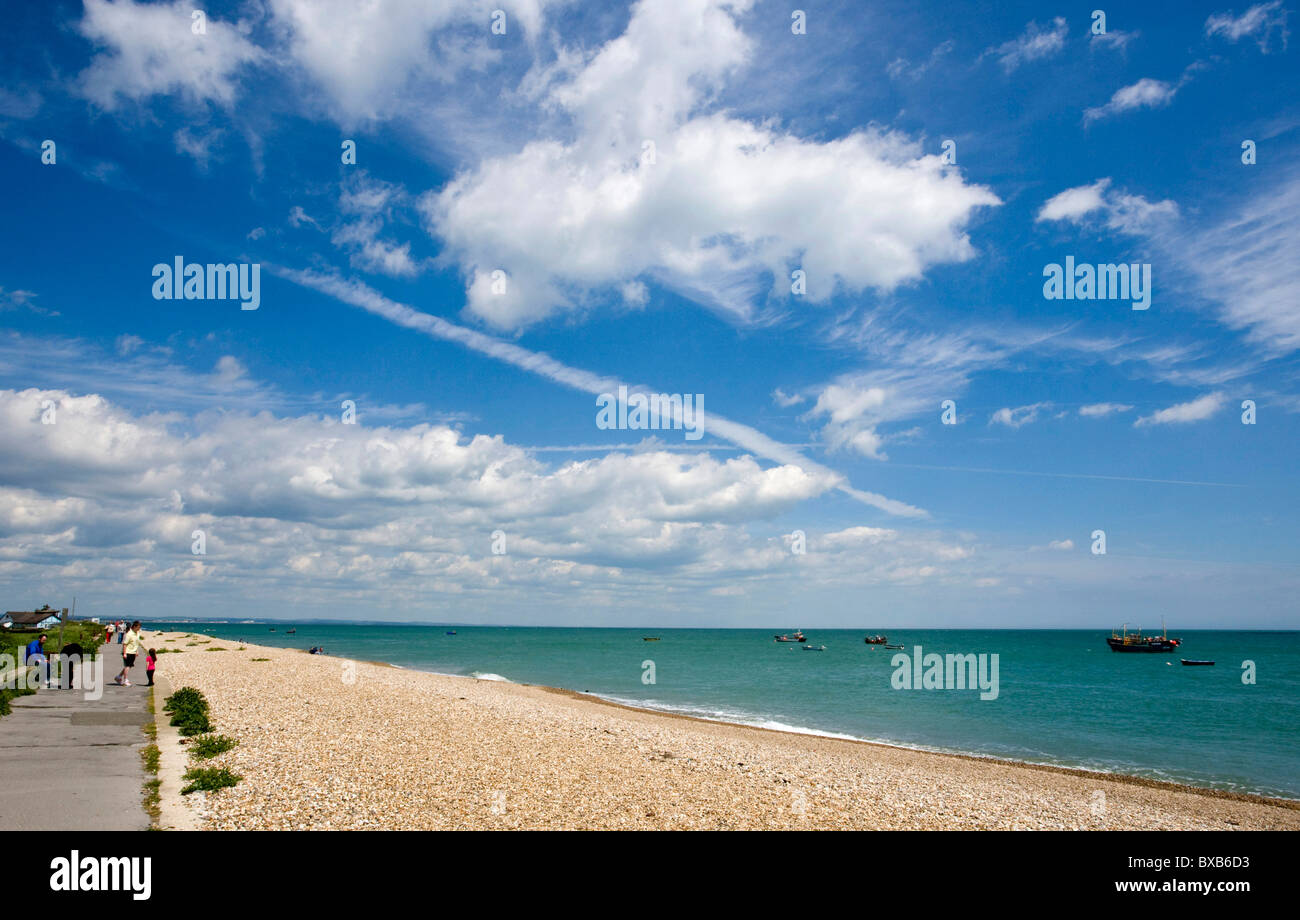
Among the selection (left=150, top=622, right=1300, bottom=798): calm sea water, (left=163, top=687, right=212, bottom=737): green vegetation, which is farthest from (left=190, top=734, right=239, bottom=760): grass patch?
(left=150, top=622, right=1300, bottom=798): calm sea water

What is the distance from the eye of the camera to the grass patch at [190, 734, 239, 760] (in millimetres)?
15164

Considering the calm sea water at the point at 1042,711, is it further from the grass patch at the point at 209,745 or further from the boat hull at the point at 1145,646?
the boat hull at the point at 1145,646

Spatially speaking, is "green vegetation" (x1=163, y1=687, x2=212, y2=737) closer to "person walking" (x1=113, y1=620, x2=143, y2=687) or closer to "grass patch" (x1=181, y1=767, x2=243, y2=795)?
"person walking" (x1=113, y1=620, x2=143, y2=687)

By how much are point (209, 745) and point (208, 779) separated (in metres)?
3.71

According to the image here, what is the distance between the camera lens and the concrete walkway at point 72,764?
→ 10.5 meters

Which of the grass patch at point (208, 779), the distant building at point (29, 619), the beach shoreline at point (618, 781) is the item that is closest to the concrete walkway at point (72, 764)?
the grass patch at point (208, 779)

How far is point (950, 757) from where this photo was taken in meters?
28.4

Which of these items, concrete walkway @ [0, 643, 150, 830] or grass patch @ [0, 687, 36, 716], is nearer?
concrete walkway @ [0, 643, 150, 830]

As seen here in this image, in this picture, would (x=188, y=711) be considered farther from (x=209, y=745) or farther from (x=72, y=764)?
(x=72, y=764)

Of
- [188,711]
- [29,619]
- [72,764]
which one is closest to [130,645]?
[188,711]

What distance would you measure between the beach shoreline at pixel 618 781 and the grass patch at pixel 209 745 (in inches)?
17.1

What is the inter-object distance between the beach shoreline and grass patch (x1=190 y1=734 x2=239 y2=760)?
17.1 inches
